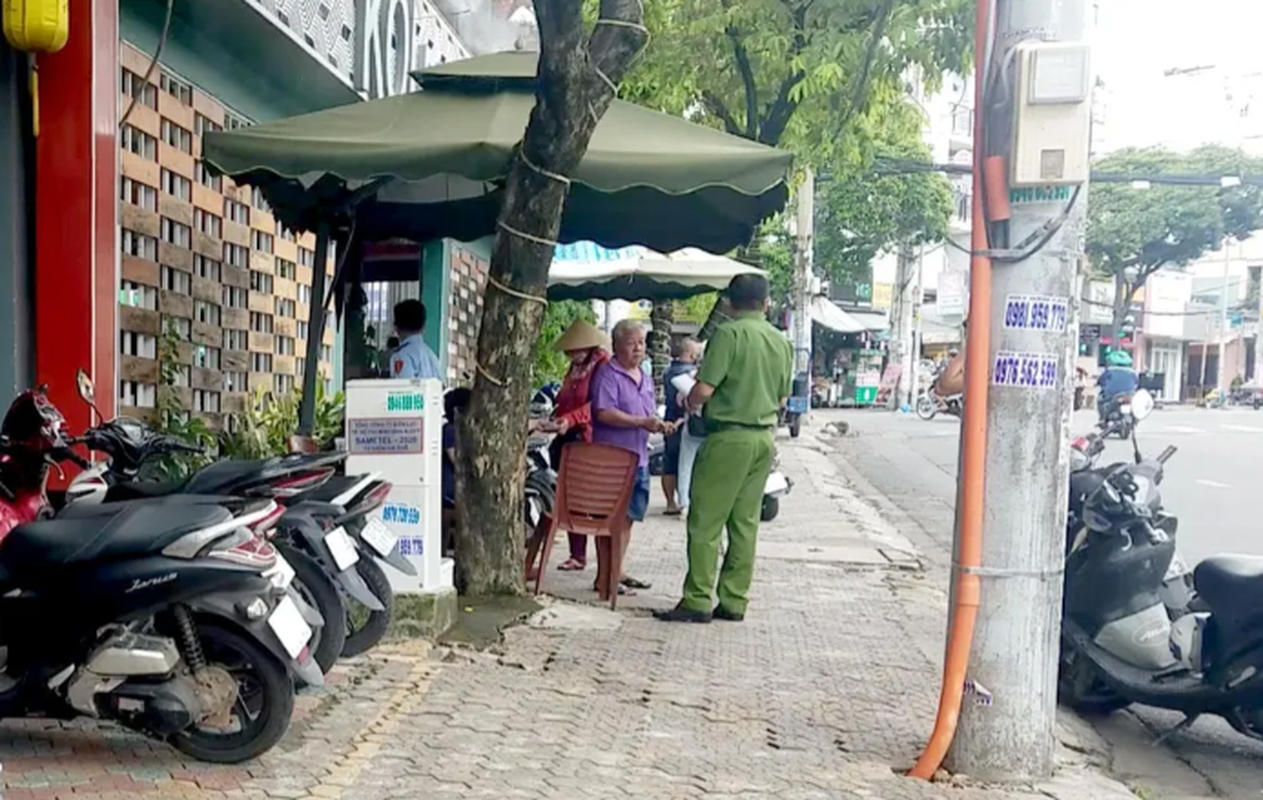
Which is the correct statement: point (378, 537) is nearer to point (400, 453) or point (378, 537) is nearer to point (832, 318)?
point (400, 453)

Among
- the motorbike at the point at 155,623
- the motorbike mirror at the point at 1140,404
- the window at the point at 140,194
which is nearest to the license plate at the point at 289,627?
the motorbike at the point at 155,623

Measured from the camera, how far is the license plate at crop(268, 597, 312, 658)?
3779mm

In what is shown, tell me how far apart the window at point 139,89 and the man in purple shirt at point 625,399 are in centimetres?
309

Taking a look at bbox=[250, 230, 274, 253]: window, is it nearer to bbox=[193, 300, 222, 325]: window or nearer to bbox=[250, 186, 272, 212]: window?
bbox=[250, 186, 272, 212]: window

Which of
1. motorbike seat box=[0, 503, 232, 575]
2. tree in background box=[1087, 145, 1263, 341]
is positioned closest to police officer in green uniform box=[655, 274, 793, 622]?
motorbike seat box=[0, 503, 232, 575]

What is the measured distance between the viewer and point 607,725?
15.0 ft

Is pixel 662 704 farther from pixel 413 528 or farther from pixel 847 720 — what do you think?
pixel 413 528

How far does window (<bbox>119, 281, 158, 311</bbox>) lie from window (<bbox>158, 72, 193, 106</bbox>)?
4.32ft

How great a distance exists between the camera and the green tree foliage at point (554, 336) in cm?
1559

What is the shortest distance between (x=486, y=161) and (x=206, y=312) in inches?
132

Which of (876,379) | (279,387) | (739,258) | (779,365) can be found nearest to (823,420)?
(876,379)

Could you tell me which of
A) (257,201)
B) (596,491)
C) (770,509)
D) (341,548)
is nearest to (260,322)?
(257,201)

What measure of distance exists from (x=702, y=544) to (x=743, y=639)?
530 millimetres

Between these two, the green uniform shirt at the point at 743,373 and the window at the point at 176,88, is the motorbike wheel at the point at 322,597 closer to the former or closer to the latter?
the green uniform shirt at the point at 743,373
